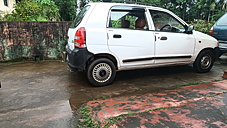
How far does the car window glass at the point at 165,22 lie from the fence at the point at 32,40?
3202 millimetres

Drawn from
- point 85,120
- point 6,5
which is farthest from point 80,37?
point 6,5

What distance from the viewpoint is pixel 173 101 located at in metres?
2.82

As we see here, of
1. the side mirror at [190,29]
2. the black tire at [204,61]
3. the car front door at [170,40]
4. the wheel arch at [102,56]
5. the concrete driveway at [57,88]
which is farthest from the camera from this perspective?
the black tire at [204,61]

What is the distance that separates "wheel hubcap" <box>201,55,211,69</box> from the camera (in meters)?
4.55

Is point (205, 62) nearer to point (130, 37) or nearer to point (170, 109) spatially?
point (130, 37)

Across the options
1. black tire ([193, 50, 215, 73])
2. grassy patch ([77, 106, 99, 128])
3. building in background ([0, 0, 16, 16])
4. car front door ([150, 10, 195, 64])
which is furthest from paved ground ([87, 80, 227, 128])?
building in background ([0, 0, 16, 16])

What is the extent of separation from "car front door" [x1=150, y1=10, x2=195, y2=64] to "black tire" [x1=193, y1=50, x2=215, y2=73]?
1.18 feet

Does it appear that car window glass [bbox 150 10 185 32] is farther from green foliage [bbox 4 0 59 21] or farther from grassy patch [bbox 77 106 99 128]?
green foliage [bbox 4 0 59 21]

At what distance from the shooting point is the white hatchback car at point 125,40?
132 inches

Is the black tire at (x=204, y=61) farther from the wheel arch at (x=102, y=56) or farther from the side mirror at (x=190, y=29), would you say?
the wheel arch at (x=102, y=56)

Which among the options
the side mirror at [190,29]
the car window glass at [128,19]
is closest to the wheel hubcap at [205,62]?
the side mirror at [190,29]

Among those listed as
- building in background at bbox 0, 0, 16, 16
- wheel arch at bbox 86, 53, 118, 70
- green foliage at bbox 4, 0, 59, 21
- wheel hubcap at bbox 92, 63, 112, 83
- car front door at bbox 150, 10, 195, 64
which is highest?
building in background at bbox 0, 0, 16, 16

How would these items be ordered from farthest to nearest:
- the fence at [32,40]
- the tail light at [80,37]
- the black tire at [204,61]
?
1. the fence at [32,40]
2. the black tire at [204,61]
3. the tail light at [80,37]

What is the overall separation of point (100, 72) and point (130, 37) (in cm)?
99
